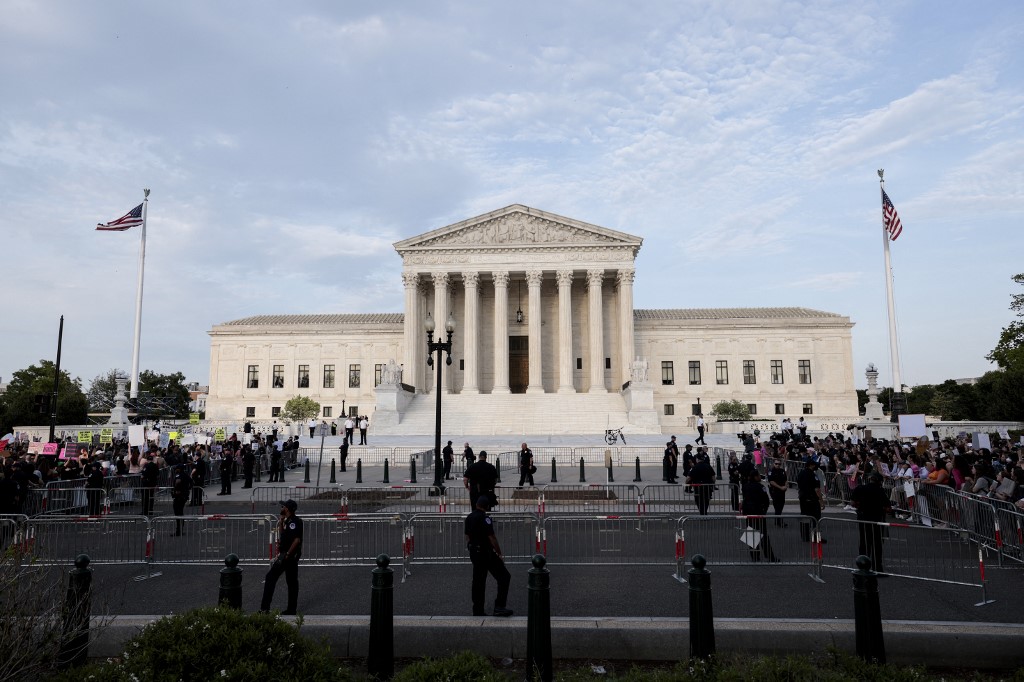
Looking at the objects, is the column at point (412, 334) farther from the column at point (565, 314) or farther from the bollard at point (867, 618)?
the bollard at point (867, 618)

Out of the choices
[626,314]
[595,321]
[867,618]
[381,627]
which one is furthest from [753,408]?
[381,627]

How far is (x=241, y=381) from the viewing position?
67.6 metres

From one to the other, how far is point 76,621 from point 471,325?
5277cm

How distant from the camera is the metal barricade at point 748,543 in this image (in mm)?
10516

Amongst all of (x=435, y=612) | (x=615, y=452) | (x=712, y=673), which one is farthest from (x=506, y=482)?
(x=712, y=673)

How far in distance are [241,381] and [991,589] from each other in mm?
67503

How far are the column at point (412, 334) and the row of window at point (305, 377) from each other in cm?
1014

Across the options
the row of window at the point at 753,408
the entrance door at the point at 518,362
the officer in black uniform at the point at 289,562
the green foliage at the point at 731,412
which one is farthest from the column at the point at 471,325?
the officer in black uniform at the point at 289,562

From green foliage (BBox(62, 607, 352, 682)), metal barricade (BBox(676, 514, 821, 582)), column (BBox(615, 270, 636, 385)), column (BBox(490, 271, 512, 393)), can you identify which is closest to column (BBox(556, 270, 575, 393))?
column (BBox(615, 270, 636, 385))

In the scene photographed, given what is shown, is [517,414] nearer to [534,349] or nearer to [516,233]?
[534,349]

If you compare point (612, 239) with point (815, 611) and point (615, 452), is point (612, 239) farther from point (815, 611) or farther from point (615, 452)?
point (815, 611)

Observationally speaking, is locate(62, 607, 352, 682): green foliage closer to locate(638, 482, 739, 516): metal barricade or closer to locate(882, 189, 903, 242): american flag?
locate(638, 482, 739, 516): metal barricade

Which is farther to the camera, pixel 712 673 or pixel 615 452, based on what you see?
pixel 615 452

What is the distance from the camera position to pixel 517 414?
49.7 meters
